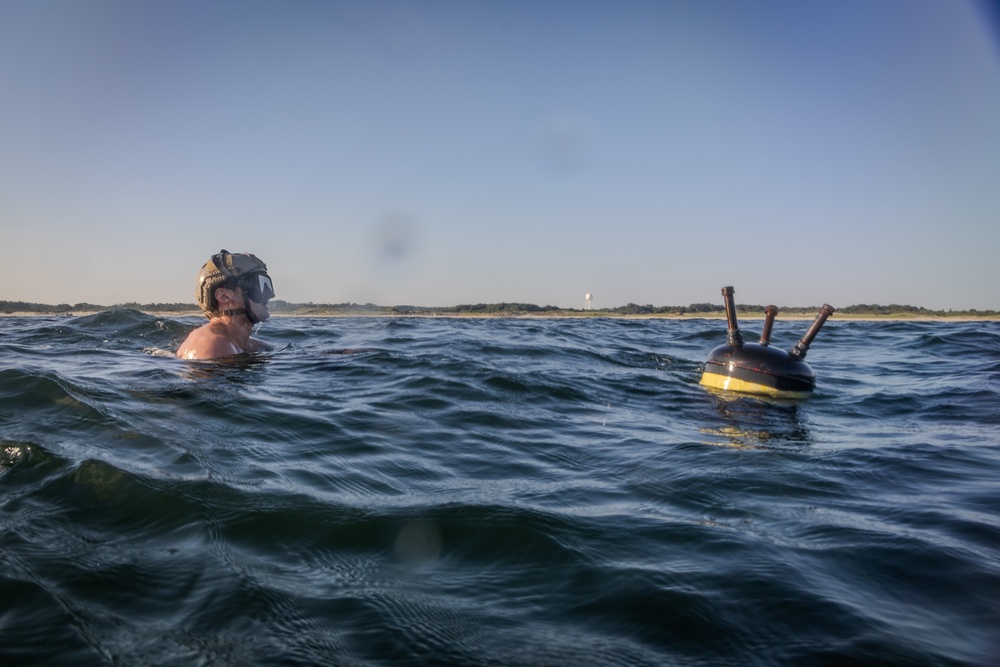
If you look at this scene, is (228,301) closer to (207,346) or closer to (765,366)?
(207,346)

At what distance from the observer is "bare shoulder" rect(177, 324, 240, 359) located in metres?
8.33

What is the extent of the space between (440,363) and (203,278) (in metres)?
3.27

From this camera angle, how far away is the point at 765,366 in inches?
285

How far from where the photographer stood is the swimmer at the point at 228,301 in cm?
837

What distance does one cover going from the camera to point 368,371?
28.1 feet

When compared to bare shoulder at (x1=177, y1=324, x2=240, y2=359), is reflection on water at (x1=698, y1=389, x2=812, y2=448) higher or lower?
lower

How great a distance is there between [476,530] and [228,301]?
6.41 metres

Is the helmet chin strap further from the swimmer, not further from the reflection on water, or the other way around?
the reflection on water

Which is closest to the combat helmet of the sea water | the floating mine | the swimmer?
the swimmer

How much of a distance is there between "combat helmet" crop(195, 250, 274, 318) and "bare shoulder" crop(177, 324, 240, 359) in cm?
29

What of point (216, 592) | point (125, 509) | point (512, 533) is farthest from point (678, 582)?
point (125, 509)

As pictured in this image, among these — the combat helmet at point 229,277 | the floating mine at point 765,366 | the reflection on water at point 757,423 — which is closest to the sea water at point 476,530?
the reflection on water at point 757,423

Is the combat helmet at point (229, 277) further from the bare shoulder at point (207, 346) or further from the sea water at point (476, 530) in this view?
the sea water at point (476, 530)

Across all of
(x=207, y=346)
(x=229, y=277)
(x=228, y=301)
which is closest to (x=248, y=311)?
(x=228, y=301)
